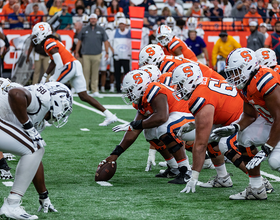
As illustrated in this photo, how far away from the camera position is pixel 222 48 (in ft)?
41.0

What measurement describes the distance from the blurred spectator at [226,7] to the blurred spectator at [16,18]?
629 cm

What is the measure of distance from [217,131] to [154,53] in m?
2.29

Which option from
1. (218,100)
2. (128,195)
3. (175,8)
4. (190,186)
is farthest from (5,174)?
(175,8)

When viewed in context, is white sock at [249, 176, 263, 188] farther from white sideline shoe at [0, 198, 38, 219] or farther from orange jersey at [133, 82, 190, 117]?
white sideline shoe at [0, 198, 38, 219]

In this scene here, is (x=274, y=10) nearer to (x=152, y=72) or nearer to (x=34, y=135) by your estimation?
(x=152, y=72)

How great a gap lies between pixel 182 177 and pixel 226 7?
11.8 m

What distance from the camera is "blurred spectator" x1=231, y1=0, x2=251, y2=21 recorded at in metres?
15.1

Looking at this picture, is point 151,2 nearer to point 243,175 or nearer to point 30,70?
point 30,70

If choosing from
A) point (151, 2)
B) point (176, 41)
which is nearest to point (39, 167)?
point (176, 41)

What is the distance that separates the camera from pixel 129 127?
15.9 feet

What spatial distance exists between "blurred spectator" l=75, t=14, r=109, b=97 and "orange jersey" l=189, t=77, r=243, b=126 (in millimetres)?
7991

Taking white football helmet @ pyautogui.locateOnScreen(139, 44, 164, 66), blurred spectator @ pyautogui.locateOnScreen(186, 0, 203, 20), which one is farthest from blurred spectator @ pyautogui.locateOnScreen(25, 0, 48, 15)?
white football helmet @ pyautogui.locateOnScreen(139, 44, 164, 66)

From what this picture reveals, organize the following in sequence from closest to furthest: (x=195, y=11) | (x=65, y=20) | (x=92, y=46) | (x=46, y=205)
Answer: (x=46, y=205)
(x=92, y=46)
(x=65, y=20)
(x=195, y=11)

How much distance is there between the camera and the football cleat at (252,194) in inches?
166
